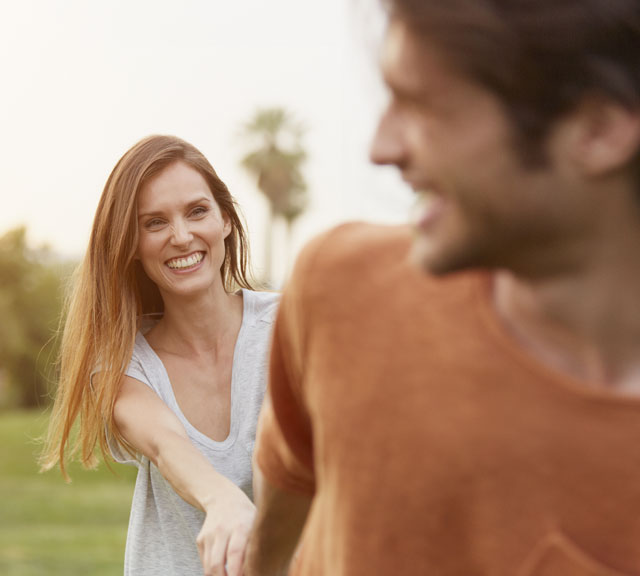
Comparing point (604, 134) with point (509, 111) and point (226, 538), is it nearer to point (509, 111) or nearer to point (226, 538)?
point (509, 111)

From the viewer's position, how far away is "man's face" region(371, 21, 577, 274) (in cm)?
95

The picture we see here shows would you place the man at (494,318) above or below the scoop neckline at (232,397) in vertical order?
above

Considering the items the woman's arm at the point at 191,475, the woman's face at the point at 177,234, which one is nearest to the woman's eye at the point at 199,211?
the woman's face at the point at 177,234

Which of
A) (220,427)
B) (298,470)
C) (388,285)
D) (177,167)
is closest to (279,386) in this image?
(298,470)

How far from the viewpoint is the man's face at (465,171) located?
946 millimetres

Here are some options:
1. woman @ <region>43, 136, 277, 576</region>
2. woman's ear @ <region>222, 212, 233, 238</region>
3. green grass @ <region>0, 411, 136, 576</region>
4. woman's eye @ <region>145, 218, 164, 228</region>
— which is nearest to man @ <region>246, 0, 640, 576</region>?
woman @ <region>43, 136, 277, 576</region>

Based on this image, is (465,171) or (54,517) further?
(54,517)

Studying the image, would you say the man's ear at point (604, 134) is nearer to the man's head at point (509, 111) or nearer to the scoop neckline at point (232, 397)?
the man's head at point (509, 111)

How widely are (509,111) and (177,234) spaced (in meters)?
1.99

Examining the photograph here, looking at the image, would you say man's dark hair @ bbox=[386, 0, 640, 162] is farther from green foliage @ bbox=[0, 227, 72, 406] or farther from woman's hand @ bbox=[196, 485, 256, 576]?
green foliage @ bbox=[0, 227, 72, 406]

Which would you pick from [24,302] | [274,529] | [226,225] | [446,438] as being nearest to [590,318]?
[446,438]

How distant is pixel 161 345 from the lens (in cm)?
293

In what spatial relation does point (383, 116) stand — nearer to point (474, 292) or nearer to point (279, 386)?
point (474, 292)

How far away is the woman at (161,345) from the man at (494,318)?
58.4 inches
